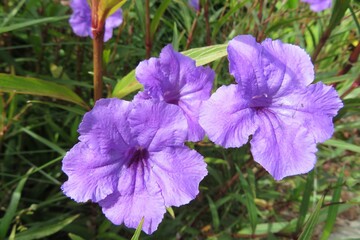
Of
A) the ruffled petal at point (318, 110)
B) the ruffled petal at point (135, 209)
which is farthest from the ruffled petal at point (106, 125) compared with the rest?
the ruffled petal at point (318, 110)

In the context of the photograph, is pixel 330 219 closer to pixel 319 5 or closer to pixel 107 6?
pixel 107 6

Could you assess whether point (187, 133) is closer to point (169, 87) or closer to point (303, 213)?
point (169, 87)

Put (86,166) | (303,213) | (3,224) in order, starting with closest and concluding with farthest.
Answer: (86,166)
(3,224)
(303,213)

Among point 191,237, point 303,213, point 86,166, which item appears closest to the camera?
point 86,166

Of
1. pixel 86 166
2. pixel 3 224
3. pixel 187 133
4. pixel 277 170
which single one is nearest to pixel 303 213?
pixel 277 170

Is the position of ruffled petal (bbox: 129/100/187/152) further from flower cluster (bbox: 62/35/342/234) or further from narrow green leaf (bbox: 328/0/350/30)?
narrow green leaf (bbox: 328/0/350/30)

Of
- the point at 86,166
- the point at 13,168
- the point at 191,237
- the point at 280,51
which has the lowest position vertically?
the point at 191,237

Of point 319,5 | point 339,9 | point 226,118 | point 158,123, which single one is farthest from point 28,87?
point 319,5
